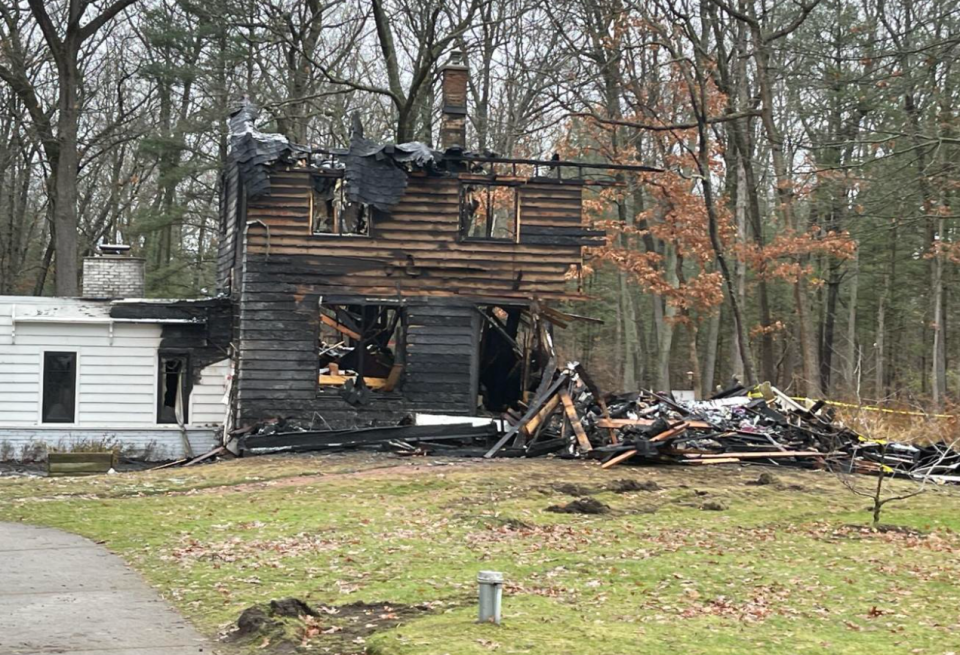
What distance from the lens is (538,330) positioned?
971 inches

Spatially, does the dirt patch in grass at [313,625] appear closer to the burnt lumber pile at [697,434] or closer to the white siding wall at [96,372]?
the burnt lumber pile at [697,434]

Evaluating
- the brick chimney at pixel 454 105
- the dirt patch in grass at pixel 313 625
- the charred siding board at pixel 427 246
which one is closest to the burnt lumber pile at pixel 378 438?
the charred siding board at pixel 427 246

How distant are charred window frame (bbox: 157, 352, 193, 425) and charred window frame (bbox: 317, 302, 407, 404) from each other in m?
2.95

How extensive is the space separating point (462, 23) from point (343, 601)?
27386 mm

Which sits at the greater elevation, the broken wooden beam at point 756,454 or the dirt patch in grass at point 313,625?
the broken wooden beam at point 756,454

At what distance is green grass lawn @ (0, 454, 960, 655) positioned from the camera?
26.7ft

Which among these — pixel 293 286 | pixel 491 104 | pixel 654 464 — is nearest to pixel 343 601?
pixel 654 464

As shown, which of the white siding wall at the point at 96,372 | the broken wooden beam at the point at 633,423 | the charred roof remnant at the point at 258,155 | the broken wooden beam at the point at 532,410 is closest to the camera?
the broken wooden beam at the point at 633,423

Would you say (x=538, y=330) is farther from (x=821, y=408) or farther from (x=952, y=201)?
(x=952, y=201)

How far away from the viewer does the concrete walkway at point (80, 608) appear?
26.3 ft

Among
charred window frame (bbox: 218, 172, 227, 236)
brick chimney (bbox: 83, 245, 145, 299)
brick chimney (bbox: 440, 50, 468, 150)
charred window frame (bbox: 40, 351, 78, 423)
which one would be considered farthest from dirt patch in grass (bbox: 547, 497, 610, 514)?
charred window frame (bbox: 218, 172, 227, 236)

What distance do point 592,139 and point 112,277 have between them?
18.0 meters

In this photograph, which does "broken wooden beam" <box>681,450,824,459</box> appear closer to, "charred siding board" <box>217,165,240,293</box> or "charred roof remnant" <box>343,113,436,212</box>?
"charred roof remnant" <box>343,113,436,212</box>

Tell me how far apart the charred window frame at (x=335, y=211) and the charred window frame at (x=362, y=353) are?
1611 millimetres
